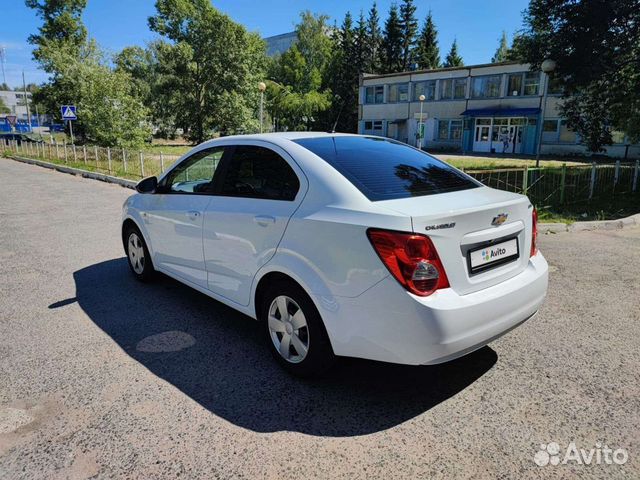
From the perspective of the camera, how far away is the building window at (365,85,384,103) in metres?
43.4

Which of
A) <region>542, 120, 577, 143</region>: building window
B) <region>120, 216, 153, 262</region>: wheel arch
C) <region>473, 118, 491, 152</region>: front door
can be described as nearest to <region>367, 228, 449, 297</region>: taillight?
<region>120, 216, 153, 262</region>: wheel arch

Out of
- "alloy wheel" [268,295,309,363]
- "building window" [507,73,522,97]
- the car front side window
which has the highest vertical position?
"building window" [507,73,522,97]

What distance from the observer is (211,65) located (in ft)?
124

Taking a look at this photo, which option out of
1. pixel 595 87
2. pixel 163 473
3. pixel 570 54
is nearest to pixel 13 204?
pixel 163 473

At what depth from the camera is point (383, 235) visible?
8.25 feet

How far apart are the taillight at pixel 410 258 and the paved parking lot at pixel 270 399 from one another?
2.95 feet

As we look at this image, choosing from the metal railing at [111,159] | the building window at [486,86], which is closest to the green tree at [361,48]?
the building window at [486,86]

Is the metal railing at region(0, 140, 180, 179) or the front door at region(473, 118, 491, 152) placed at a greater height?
the front door at region(473, 118, 491, 152)

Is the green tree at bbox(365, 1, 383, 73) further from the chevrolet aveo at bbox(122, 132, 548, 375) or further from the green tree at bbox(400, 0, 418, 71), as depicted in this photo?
the chevrolet aveo at bbox(122, 132, 548, 375)

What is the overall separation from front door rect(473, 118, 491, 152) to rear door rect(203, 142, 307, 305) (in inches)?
1402

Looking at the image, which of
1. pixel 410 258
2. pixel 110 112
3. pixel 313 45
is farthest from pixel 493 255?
pixel 313 45

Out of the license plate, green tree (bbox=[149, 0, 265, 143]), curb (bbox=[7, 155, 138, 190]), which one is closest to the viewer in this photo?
the license plate

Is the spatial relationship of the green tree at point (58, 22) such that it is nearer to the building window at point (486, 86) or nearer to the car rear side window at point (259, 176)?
the building window at point (486, 86)

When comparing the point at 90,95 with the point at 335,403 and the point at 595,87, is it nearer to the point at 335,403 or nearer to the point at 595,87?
the point at 595,87
